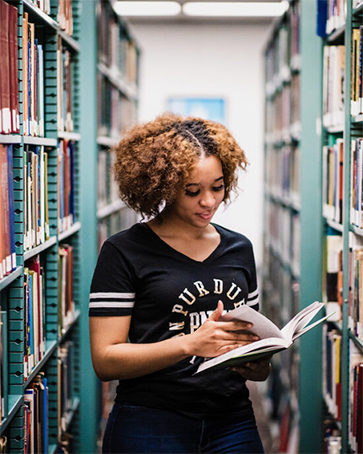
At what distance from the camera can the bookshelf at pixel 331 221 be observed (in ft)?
6.46

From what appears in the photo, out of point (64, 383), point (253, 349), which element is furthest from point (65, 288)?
point (253, 349)

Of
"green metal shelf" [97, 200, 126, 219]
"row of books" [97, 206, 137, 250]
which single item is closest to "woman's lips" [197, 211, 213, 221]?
"green metal shelf" [97, 200, 126, 219]

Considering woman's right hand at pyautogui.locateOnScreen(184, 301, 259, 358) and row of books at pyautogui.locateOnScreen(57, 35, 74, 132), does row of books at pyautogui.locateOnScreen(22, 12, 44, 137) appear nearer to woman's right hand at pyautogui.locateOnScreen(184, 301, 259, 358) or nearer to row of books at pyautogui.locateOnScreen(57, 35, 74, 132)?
row of books at pyautogui.locateOnScreen(57, 35, 74, 132)

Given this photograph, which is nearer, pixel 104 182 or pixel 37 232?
pixel 37 232

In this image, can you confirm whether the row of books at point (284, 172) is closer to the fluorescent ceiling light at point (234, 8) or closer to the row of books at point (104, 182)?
the row of books at point (104, 182)

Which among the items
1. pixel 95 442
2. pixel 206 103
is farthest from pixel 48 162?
pixel 206 103

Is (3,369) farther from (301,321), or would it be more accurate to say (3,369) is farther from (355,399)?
(355,399)

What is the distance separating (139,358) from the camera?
1463 millimetres

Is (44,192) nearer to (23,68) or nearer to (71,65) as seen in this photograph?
(23,68)

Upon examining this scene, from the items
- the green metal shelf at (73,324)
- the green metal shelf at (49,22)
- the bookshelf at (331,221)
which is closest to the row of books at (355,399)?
the bookshelf at (331,221)

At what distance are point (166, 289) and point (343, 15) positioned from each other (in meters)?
1.23

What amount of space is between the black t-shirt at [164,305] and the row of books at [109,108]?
156cm

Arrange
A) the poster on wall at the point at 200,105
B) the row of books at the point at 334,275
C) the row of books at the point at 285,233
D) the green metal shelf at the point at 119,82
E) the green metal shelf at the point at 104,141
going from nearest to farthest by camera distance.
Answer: the row of books at the point at 334,275
the green metal shelf at the point at 104,141
the row of books at the point at 285,233
the green metal shelf at the point at 119,82
the poster on wall at the point at 200,105

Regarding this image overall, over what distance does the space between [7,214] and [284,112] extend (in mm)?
2668
